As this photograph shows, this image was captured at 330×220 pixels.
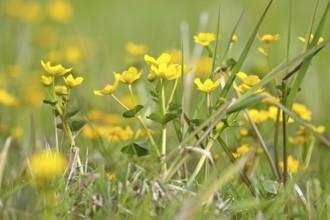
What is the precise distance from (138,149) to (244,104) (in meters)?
0.36

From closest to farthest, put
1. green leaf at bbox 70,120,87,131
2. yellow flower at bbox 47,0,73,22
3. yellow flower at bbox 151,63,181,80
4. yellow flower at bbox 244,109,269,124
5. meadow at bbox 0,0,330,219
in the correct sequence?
meadow at bbox 0,0,330,219
yellow flower at bbox 151,63,181,80
green leaf at bbox 70,120,87,131
yellow flower at bbox 244,109,269,124
yellow flower at bbox 47,0,73,22

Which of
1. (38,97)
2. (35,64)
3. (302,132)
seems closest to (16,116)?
(38,97)

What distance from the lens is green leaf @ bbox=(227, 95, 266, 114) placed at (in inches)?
74.5

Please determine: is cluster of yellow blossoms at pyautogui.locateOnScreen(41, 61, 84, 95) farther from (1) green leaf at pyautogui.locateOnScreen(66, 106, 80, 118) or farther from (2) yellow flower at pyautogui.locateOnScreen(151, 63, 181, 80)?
(2) yellow flower at pyautogui.locateOnScreen(151, 63, 181, 80)

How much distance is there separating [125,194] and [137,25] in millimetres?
4123

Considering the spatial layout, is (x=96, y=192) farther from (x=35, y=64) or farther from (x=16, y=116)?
(x=35, y=64)

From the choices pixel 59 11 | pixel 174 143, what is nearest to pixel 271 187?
pixel 174 143

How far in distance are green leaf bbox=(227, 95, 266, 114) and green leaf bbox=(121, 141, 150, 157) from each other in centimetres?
27

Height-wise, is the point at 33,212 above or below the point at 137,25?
above

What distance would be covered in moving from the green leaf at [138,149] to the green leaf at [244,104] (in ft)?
0.89

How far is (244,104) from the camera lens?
74.7 inches

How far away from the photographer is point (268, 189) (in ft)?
6.66

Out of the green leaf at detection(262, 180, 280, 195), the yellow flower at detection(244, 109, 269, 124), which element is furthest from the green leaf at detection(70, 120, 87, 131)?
the yellow flower at detection(244, 109, 269, 124)

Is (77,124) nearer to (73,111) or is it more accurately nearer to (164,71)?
(73,111)
